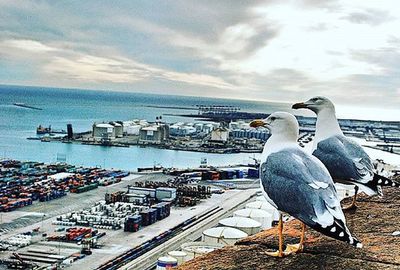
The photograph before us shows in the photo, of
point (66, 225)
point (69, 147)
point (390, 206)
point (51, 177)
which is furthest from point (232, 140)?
point (390, 206)

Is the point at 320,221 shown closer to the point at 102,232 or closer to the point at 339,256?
the point at 339,256

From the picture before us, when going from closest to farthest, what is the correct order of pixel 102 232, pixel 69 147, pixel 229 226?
pixel 229 226, pixel 102 232, pixel 69 147

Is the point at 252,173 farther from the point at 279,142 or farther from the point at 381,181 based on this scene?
the point at 279,142

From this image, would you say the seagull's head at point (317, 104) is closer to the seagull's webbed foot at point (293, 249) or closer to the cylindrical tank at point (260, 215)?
the seagull's webbed foot at point (293, 249)

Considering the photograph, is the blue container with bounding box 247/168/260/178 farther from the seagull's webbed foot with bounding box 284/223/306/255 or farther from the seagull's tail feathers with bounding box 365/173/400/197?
the seagull's webbed foot with bounding box 284/223/306/255

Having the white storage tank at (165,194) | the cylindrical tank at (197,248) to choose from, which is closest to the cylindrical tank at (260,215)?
the cylindrical tank at (197,248)

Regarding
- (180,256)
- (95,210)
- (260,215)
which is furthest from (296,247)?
(95,210)

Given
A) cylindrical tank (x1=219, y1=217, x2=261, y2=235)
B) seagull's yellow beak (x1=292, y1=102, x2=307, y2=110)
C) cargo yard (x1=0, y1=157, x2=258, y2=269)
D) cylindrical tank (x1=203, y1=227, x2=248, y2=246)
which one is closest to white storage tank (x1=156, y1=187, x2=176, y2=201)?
cargo yard (x1=0, y1=157, x2=258, y2=269)
